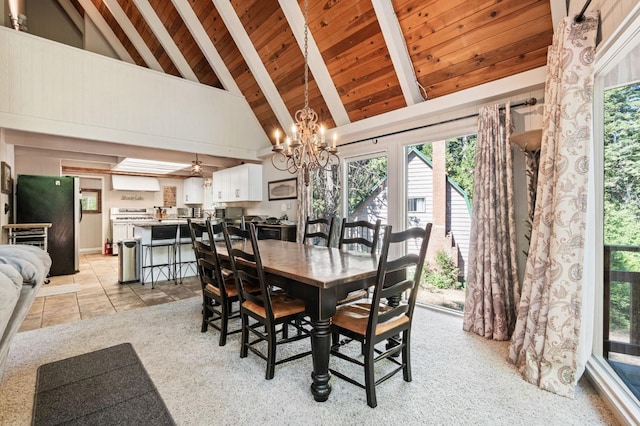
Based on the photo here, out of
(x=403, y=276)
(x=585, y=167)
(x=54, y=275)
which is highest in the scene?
(x=585, y=167)

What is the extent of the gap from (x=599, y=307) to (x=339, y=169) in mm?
3464

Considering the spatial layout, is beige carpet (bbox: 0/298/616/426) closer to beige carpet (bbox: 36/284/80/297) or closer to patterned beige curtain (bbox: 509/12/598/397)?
patterned beige curtain (bbox: 509/12/598/397)

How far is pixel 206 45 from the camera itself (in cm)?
490

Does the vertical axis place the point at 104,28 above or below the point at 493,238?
above

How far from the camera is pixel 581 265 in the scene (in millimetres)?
1925

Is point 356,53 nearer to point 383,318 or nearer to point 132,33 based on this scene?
point 383,318

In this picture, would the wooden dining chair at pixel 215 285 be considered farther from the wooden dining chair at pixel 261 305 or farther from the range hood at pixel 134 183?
the range hood at pixel 134 183

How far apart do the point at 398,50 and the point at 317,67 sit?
1.22 metres

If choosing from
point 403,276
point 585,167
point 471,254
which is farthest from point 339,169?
point 585,167

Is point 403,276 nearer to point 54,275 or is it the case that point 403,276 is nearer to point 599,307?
point 599,307

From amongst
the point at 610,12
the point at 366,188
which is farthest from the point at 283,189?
the point at 610,12

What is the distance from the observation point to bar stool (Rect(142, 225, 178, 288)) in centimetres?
482

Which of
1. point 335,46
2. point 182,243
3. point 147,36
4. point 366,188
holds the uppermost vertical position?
point 147,36

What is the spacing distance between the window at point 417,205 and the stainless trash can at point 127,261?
4381 mm
